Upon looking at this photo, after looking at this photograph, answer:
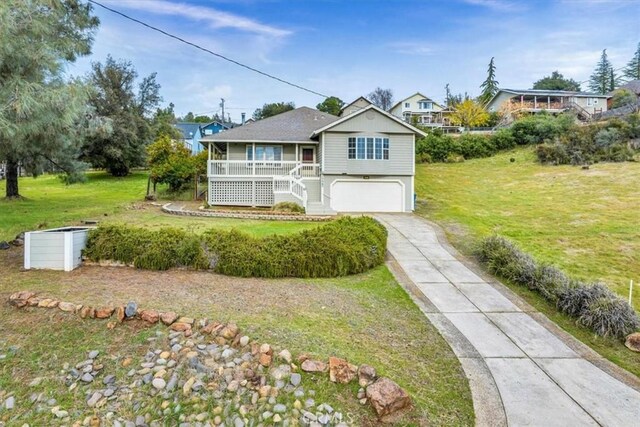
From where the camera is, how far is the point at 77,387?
14.6 ft

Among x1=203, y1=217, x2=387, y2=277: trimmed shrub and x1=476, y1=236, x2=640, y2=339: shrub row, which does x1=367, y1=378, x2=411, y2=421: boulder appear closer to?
x1=476, y1=236, x2=640, y2=339: shrub row

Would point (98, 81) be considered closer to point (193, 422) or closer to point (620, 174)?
point (193, 422)

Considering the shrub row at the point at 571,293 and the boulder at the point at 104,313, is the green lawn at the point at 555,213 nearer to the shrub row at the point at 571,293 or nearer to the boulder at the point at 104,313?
the shrub row at the point at 571,293

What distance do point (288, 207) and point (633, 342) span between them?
1434 cm

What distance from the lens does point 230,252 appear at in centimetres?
790

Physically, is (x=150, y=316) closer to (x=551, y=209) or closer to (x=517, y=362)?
(x=517, y=362)

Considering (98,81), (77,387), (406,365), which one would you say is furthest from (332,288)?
(98,81)

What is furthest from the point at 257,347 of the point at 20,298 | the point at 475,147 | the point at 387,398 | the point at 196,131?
the point at 196,131

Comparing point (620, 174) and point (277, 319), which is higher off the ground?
point (620, 174)

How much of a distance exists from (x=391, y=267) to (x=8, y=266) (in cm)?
851

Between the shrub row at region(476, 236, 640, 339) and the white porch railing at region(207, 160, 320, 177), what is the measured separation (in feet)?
41.3

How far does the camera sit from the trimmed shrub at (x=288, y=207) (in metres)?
18.1

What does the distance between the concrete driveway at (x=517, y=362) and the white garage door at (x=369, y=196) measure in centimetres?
1146

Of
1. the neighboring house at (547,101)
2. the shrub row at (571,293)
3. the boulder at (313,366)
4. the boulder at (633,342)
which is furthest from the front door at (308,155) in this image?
the neighboring house at (547,101)
